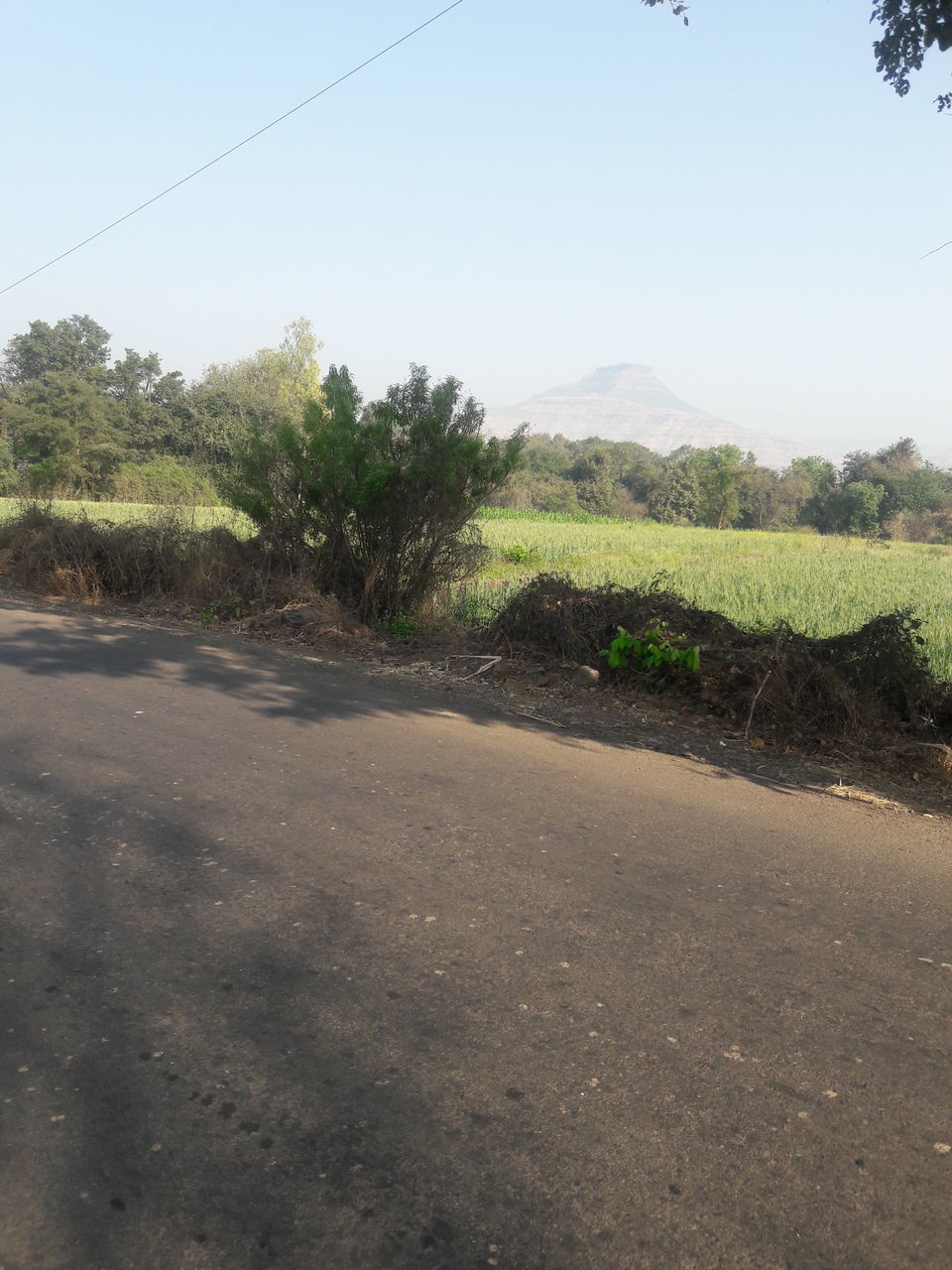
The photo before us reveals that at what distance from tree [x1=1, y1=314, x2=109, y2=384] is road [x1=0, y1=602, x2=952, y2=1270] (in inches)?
3709

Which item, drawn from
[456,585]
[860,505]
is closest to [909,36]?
[456,585]

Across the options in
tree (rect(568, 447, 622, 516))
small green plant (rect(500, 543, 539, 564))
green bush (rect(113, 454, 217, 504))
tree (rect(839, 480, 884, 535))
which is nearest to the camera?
small green plant (rect(500, 543, 539, 564))

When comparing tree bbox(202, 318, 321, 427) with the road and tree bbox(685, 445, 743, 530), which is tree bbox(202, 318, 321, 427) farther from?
the road

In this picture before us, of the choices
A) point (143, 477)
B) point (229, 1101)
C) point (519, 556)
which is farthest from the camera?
point (143, 477)

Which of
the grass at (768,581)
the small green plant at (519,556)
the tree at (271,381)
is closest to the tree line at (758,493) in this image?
the tree at (271,381)

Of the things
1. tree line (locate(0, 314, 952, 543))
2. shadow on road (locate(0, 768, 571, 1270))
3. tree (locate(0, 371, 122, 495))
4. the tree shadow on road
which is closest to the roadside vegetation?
the tree shadow on road

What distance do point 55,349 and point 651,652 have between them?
95.9 metres

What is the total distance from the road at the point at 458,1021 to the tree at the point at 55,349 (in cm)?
Answer: 9421

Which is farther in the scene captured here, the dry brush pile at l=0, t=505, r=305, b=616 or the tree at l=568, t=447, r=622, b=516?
the tree at l=568, t=447, r=622, b=516

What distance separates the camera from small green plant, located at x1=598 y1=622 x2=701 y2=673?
8.32 metres

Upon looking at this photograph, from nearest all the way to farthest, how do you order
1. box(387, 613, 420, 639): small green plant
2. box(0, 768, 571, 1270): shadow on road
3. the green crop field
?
1. box(0, 768, 571, 1270): shadow on road
2. box(387, 613, 420, 639): small green plant
3. the green crop field

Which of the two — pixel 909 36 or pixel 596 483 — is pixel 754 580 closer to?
pixel 909 36

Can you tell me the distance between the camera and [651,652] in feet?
27.8

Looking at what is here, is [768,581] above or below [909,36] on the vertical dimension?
below
